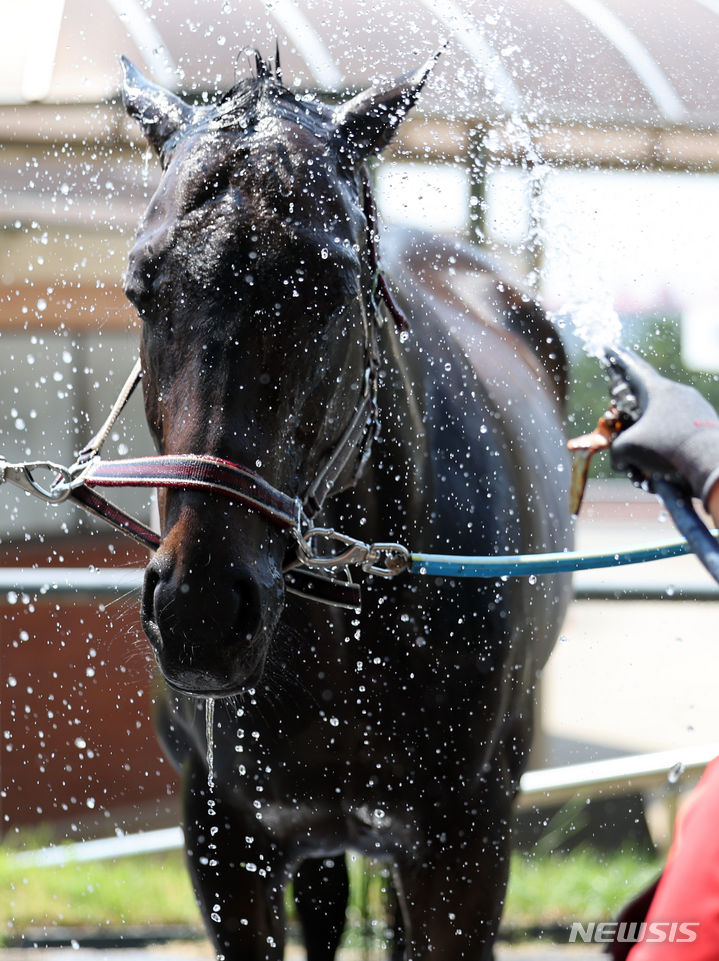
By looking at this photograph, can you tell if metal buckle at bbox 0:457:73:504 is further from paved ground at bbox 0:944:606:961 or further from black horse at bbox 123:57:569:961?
paved ground at bbox 0:944:606:961

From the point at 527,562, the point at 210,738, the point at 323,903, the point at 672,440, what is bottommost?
the point at 323,903

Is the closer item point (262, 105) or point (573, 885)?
point (262, 105)

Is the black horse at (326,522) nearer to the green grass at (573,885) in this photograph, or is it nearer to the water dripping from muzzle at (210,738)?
the water dripping from muzzle at (210,738)

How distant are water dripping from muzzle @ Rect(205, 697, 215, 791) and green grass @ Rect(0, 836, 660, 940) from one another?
61.8 inches

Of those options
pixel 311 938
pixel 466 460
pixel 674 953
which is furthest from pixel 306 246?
pixel 311 938

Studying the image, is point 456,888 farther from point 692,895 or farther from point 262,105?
point 262,105

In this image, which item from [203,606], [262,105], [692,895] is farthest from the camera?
[262,105]

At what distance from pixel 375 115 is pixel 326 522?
616 mm

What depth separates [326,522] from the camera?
1671mm

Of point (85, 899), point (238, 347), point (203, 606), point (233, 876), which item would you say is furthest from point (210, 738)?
→ point (85, 899)

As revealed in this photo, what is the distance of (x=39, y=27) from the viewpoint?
3.71m

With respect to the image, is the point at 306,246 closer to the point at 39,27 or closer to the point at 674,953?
the point at 674,953

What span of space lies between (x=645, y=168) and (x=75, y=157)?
1.96m

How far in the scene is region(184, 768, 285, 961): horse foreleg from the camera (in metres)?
1.90
